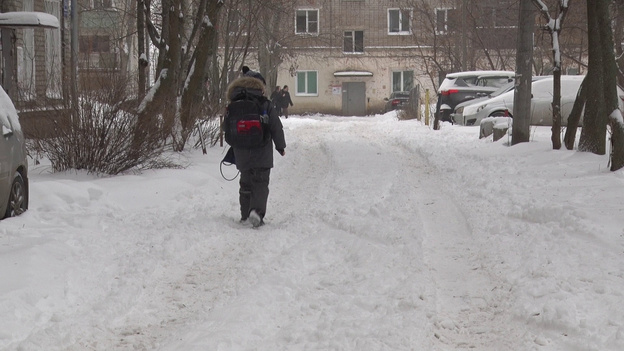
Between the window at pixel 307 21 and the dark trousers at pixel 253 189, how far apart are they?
47.1 m

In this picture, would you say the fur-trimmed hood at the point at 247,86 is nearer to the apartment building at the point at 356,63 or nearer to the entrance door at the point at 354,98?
the apartment building at the point at 356,63

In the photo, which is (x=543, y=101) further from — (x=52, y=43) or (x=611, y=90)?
(x=52, y=43)

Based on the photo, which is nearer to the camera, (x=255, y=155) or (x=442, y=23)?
(x=255, y=155)

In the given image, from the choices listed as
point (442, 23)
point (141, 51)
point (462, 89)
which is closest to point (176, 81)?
point (141, 51)

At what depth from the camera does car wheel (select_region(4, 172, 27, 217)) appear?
8.71 metres

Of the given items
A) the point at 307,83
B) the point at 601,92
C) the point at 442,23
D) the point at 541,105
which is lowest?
the point at 541,105

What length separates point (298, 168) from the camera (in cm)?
1529

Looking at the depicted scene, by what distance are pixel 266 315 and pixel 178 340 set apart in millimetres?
666

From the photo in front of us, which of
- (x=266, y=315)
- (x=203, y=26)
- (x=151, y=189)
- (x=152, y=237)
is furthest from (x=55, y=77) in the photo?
(x=266, y=315)

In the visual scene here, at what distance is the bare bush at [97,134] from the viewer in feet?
38.1

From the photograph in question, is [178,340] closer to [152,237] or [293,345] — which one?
[293,345]

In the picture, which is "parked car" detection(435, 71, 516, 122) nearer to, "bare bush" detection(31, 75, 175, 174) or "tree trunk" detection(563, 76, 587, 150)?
"tree trunk" detection(563, 76, 587, 150)

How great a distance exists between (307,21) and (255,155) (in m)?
47.7

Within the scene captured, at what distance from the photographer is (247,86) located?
365 inches
